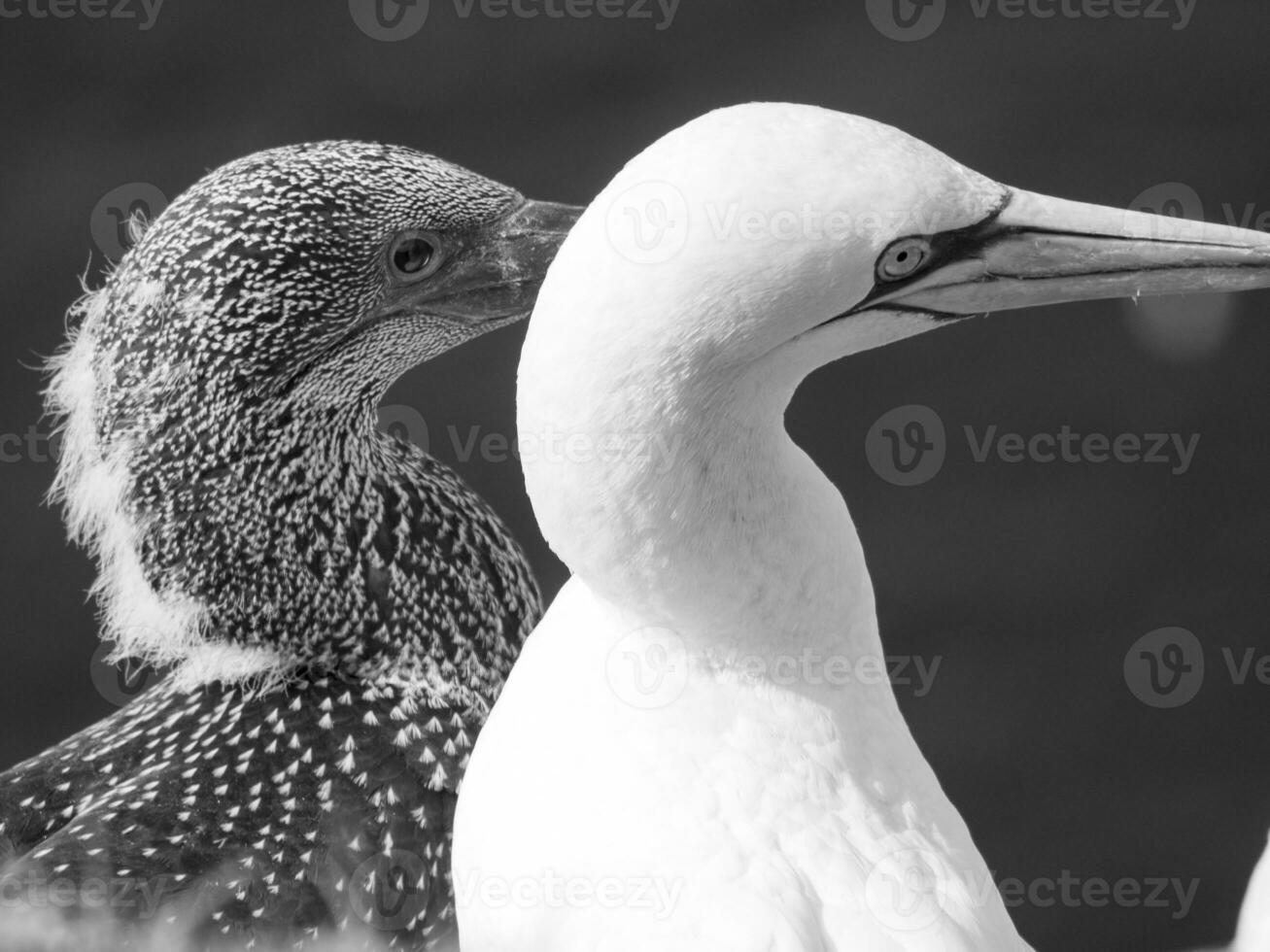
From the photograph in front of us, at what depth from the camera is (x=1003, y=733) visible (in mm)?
5992

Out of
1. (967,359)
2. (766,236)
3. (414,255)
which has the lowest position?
(967,359)

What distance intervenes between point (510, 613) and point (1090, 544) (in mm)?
2487

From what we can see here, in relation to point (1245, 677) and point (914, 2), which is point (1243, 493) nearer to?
point (1245, 677)

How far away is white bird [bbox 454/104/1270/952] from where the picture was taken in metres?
Answer: 2.45

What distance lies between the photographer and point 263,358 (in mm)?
4012

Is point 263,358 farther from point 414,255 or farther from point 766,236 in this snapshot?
point 766,236

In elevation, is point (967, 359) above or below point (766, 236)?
below

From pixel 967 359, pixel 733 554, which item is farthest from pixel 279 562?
pixel 967 359

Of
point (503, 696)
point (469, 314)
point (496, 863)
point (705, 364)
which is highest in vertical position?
point (469, 314)

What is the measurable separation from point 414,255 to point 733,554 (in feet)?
5.74

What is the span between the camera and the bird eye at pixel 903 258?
2604 mm

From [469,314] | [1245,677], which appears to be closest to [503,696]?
[469,314]

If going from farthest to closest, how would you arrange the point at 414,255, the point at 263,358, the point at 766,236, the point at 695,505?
the point at 414,255
the point at 263,358
the point at 695,505
the point at 766,236

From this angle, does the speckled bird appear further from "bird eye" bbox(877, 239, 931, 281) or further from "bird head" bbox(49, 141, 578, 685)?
"bird eye" bbox(877, 239, 931, 281)
